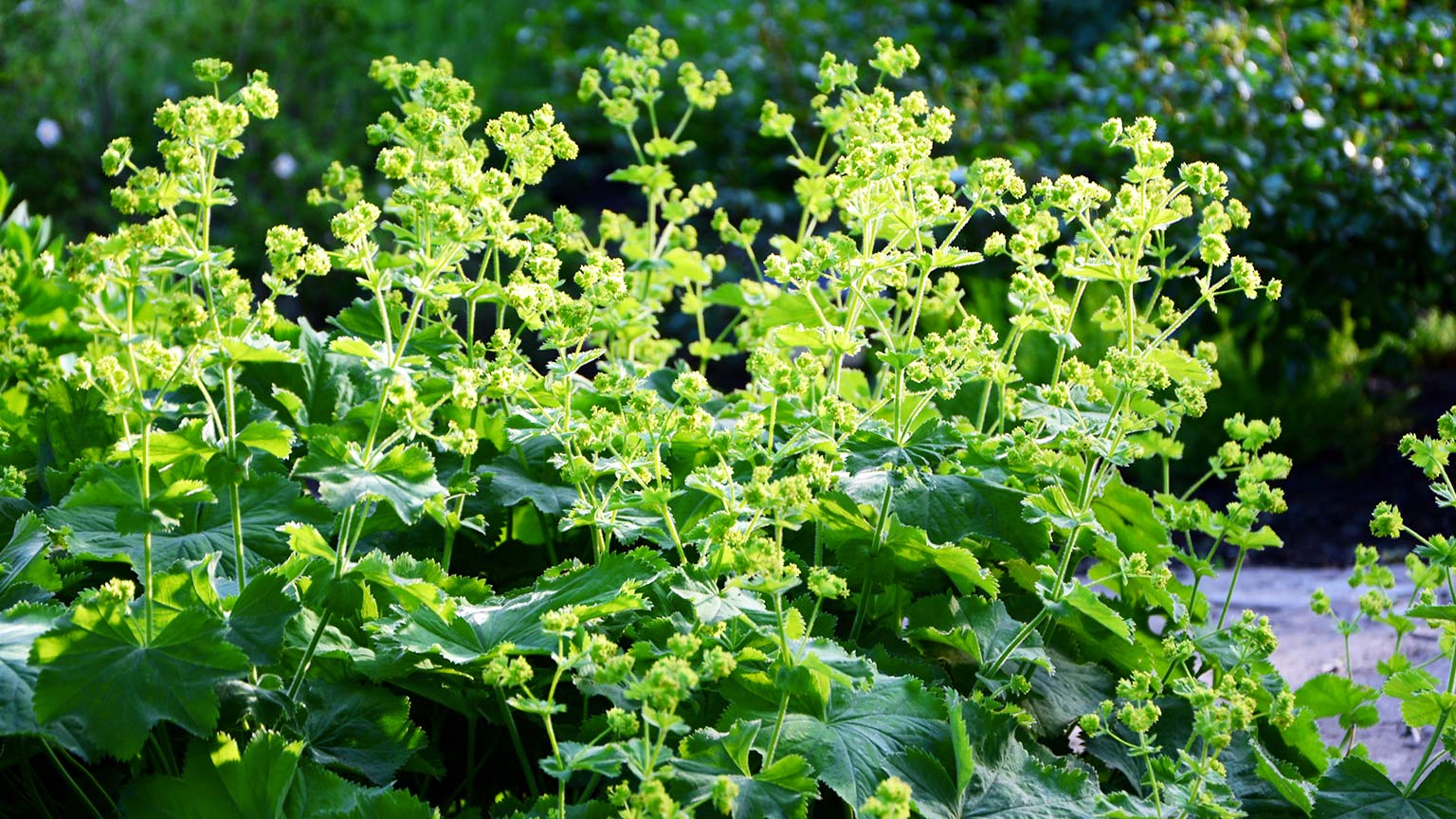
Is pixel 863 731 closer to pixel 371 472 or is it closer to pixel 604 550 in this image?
pixel 604 550

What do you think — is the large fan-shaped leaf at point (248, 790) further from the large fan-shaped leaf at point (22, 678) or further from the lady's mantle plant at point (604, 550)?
the large fan-shaped leaf at point (22, 678)

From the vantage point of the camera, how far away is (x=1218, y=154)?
5176mm

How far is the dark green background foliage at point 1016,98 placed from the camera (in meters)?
5.14

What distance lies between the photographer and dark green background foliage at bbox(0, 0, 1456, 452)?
16.9 feet

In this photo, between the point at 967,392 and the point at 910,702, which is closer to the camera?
the point at 910,702

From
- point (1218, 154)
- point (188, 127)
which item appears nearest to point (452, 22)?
point (1218, 154)

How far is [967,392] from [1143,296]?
1516mm

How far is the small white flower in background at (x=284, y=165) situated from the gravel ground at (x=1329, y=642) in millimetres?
5495

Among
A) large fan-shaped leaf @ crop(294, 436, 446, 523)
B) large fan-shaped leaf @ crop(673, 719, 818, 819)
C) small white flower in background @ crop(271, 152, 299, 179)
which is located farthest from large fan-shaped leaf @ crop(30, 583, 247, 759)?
small white flower in background @ crop(271, 152, 299, 179)

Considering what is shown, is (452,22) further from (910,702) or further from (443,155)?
(910,702)

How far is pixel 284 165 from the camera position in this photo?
7.77 m

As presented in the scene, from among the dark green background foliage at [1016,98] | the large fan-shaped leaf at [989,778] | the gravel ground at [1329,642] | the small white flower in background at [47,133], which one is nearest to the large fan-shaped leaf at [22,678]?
the large fan-shaped leaf at [989,778]

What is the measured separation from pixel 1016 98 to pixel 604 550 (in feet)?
16.2

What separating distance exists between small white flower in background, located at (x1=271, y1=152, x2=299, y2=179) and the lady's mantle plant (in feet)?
18.9
